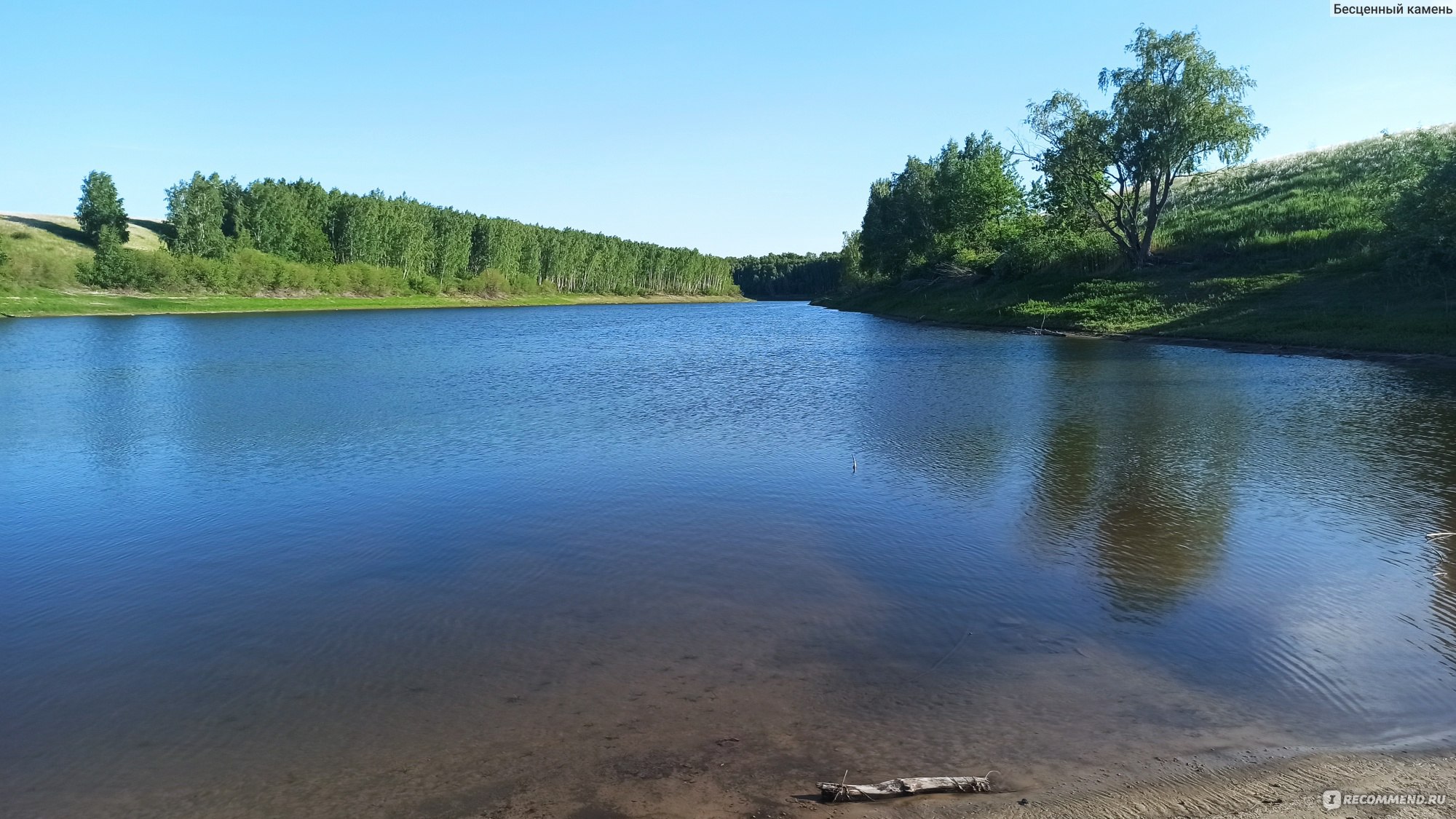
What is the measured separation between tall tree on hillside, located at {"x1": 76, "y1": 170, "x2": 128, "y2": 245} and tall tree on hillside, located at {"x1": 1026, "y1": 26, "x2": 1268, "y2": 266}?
108 m

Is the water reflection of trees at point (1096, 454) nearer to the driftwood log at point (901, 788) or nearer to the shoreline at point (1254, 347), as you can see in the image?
the driftwood log at point (901, 788)

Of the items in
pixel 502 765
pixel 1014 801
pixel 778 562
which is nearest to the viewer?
pixel 1014 801

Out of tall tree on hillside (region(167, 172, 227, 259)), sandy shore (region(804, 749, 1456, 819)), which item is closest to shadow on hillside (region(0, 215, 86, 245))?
tall tree on hillside (region(167, 172, 227, 259))

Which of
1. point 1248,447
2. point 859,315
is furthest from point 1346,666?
point 859,315

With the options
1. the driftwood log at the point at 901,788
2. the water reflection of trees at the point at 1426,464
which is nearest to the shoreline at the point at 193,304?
the driftwood log at the point at 901,788

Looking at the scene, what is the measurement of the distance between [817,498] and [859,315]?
68804 millimetres

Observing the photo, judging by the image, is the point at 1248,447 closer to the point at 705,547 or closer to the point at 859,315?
the point at 705,547

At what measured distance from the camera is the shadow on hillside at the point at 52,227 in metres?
112

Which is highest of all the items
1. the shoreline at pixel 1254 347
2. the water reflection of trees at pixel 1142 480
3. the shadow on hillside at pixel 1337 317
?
the shadow on hillside at pixel 1337 317

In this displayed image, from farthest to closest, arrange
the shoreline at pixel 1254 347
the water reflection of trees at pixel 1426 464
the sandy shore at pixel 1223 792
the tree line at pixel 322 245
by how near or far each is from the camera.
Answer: the tree line at pixel 322 245, the shoreline at pixel 1254 347, the water reflection of trees at pixel 1426 464, the sandy shore at pixel 1223 792

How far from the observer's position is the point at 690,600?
869 cm

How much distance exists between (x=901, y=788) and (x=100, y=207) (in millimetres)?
130865

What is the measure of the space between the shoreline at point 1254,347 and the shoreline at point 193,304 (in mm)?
73929

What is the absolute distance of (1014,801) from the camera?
202 inches
